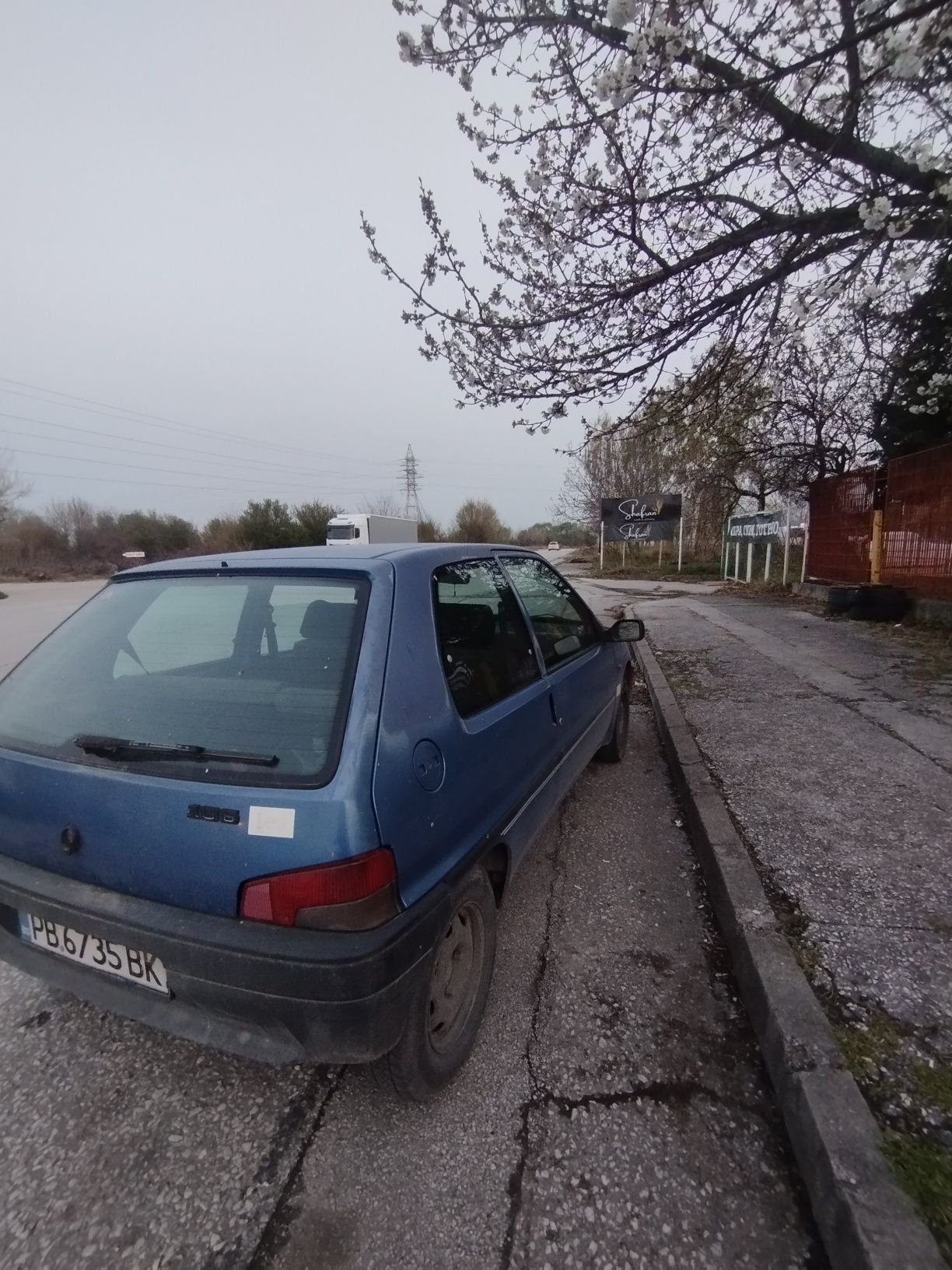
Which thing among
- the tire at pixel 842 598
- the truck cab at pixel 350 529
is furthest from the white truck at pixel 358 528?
the tire at pixel 842 598

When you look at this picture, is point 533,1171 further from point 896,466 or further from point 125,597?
point 896,466

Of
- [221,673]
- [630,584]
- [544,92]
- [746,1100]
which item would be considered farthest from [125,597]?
[630,584]

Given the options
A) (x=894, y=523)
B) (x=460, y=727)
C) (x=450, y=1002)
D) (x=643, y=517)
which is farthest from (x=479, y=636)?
(x=643, y=517)

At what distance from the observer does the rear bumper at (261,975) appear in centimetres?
156

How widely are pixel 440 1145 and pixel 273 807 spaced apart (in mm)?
1096

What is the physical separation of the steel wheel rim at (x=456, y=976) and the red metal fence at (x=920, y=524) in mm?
10016

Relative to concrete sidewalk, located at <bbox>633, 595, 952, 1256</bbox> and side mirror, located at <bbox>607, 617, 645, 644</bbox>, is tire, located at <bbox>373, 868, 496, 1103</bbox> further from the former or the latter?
side mirror, located at <bbox>607, 617, 645, 644</bbox>

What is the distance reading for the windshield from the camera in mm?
1725

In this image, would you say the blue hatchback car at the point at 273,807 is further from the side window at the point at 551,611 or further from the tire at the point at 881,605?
the tire at the point at 881,605

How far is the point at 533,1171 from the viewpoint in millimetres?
1705

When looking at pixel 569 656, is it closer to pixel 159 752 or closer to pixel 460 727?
pixel 460 727

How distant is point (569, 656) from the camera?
133 inches

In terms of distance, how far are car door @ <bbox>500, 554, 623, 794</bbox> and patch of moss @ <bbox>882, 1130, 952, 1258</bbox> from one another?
66.5 inches

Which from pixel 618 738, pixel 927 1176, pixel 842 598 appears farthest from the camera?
pixel 842 598
